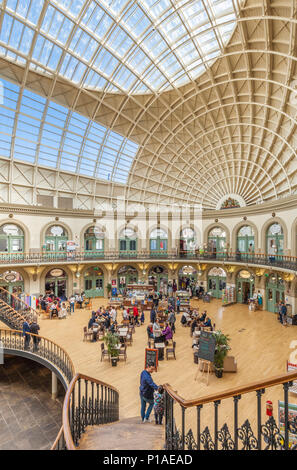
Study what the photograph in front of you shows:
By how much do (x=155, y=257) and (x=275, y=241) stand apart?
11686mm

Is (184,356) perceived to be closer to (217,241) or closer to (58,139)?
(217,241)

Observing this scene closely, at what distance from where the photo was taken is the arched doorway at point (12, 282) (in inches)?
794

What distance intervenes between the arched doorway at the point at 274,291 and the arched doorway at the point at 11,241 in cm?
2147

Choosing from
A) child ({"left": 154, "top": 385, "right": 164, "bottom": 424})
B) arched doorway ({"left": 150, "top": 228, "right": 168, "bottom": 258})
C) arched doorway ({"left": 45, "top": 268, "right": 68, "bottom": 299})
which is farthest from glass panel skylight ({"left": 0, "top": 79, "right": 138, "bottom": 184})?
child ({"left": 154, "top": 385, "right": 164, "bottom": 424})

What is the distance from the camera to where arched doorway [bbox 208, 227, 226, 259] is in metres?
25.2

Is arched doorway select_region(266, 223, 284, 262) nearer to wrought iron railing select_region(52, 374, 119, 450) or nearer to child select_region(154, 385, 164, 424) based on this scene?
child select_region(154, 385, 164, 424)

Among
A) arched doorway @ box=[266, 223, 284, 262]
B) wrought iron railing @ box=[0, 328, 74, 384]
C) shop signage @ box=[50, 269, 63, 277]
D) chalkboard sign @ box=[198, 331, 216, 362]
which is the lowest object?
wrought iron railing @ box=[0, 328, 74, 384]

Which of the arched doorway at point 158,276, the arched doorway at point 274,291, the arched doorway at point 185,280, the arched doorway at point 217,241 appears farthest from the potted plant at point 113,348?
the arched doorway at point 185,280

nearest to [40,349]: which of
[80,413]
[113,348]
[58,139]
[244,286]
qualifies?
[113,348]

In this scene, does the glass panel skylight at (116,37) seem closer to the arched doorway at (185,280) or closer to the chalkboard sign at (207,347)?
the chalkboard sign at (207,347)

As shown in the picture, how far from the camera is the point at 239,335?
14.2 meters

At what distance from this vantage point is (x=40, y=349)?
37.2 feet

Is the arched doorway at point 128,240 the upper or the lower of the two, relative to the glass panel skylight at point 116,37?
lower

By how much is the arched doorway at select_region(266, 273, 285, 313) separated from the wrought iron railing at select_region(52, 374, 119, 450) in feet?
55.8
